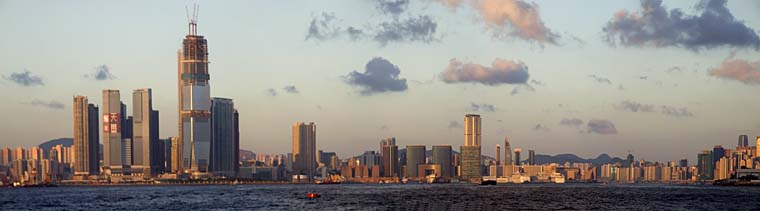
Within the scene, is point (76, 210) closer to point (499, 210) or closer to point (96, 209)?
point (96, 209)

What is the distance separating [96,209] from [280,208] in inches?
1447

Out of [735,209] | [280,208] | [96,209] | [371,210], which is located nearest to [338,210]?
[371,210]

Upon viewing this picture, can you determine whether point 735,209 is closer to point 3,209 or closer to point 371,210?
point 371,210

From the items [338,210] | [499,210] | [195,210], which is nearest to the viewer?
[499,210]

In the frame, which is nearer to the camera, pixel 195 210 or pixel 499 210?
Result: pixel 499 210

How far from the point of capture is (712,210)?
144m

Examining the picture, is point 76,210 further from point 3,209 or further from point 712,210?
point 712,210

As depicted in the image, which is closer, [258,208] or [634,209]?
[634,209]

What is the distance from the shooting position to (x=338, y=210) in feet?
459

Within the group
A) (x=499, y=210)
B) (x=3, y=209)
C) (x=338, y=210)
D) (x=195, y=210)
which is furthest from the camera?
(x=3, y=209)

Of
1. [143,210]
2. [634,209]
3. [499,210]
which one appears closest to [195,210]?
[143,210]

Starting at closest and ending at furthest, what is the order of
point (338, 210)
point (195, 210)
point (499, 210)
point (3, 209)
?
1. point (499, 210)
2. point (338, 210)
3. point (195, 210)
4. point (3, 209)

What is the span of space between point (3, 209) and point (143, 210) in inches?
1377

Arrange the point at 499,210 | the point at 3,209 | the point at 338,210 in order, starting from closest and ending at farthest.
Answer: the point at 499,210 → the point at 338,210 → the point at 3,209
